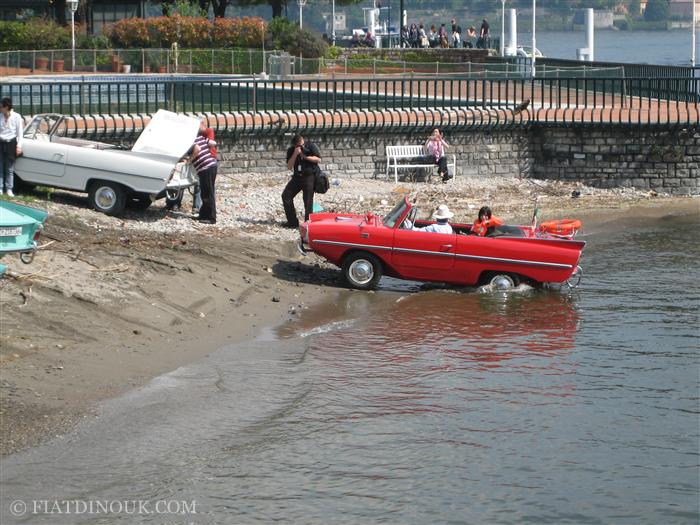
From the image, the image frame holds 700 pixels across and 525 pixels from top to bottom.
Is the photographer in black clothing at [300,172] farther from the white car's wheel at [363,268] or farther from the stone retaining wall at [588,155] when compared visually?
the stone retaining wall at [588,155]

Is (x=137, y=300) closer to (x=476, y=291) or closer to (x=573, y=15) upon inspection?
(x=476, y=291)

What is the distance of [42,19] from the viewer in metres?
48.4

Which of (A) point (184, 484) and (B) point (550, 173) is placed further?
(B) point (550, 173)

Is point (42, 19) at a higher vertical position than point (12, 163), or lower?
higher

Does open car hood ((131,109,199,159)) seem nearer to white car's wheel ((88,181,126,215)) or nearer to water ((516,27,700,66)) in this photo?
white car's wheel ((88,181,126,215))

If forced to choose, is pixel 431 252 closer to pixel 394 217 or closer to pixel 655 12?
pixel 394 217

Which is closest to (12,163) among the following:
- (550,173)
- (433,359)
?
(433,359)

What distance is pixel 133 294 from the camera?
1433 cm

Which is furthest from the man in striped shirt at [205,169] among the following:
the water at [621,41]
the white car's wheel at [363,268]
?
the water at [621,41]

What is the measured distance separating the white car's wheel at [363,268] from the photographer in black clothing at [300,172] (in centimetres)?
279

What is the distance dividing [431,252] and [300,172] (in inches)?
148

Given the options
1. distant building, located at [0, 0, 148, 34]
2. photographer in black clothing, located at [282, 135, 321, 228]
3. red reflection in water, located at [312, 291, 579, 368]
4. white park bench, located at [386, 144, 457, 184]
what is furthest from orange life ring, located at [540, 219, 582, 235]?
distant building, located at [0, 0, 148, 34]

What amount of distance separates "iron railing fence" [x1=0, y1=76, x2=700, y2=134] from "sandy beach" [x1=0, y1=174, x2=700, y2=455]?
2566 mm

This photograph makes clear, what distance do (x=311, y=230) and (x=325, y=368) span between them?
3771 millimetres
